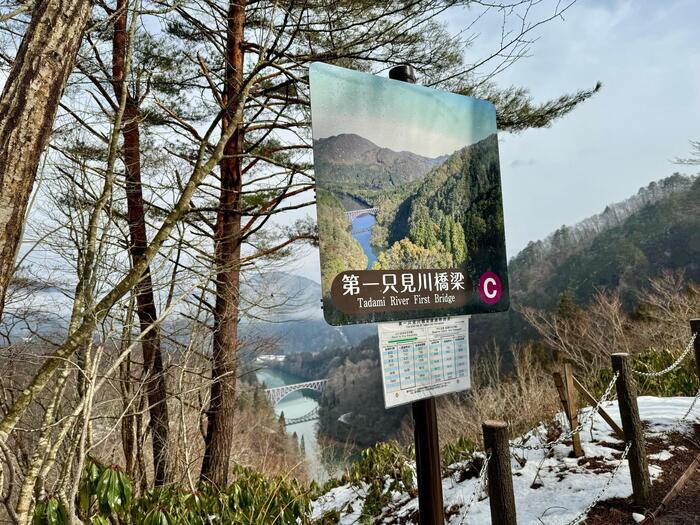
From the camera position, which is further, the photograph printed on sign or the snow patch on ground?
the snow patch on ground

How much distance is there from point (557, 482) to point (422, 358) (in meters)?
1.86

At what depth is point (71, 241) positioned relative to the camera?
11.6ft

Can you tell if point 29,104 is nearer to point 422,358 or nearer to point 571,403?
point 422,358

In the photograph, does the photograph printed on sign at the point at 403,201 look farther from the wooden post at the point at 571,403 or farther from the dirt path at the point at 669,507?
the wooden post at the point at 571,403

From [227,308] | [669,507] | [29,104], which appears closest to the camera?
[29,104]

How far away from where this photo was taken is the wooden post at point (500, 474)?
1.82m

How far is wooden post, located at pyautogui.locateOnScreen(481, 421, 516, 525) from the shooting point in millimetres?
1816

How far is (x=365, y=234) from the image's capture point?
5.60 ft

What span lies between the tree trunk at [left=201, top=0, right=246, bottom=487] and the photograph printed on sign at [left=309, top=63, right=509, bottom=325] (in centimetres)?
315

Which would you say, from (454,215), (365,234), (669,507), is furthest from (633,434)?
(365,234)

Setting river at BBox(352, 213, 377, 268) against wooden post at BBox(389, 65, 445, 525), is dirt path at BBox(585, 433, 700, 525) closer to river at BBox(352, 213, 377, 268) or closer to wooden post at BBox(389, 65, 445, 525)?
wooden post at BBox(389, 65, 445, 525)

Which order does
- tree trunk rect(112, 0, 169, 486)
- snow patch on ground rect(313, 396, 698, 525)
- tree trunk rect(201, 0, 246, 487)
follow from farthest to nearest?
1. tree trunk rect(201, 0, 246, 487)
2. tree trunk rect(112, 0, 169, 486)
3. snow patch on ground rect(313, 396, 698, 525)

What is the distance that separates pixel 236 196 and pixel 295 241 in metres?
0.94

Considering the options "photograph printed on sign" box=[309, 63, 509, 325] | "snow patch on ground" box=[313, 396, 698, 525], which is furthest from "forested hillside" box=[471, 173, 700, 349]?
"photograph printed on sign" box=[309, 63, 509, 325]
